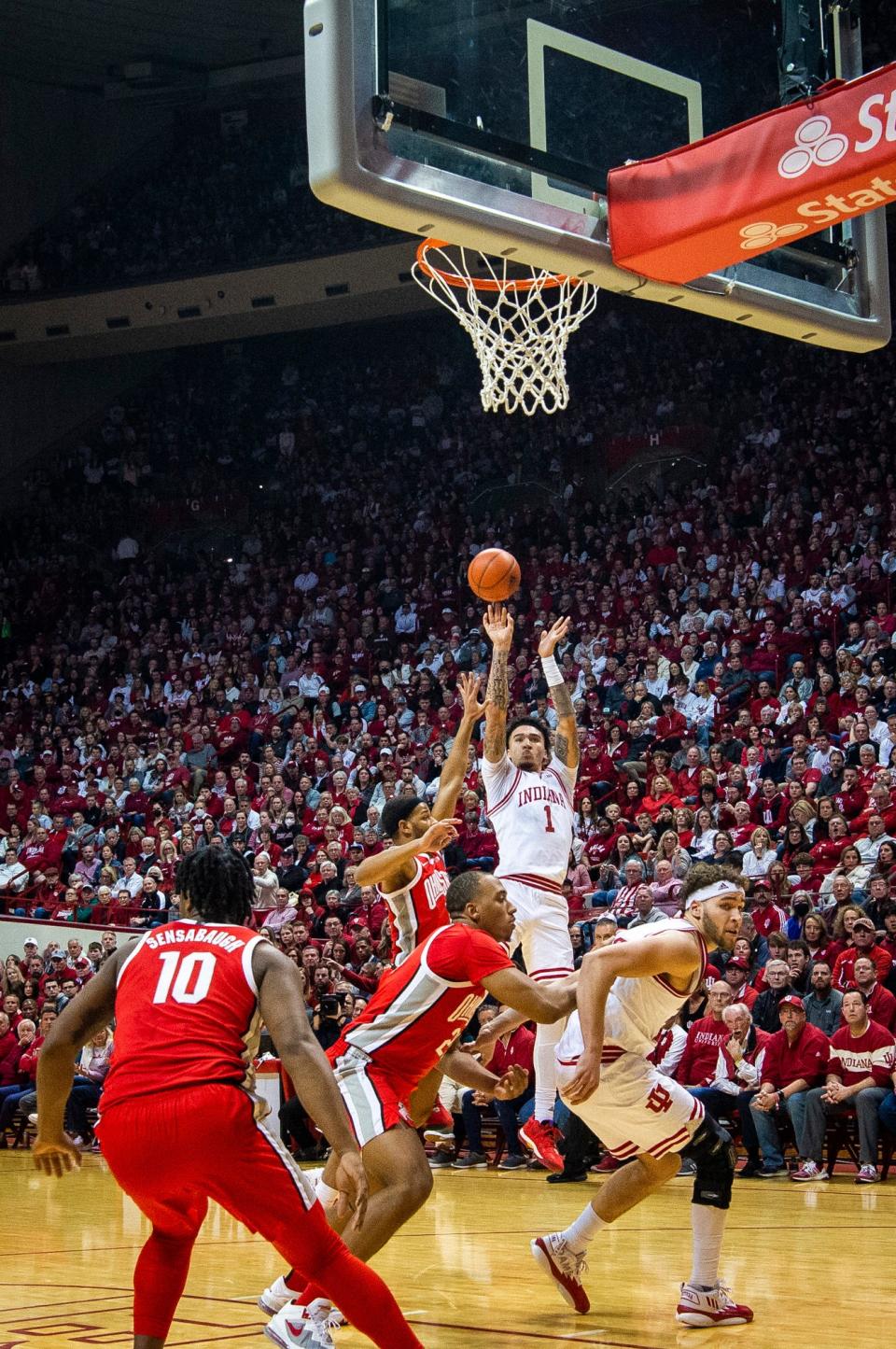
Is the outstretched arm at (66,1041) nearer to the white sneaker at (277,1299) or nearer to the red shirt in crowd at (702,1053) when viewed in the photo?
the white sneaker at (277,1299)

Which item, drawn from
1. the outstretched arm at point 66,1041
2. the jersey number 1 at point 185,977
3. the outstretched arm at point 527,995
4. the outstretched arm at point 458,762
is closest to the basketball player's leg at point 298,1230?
the jersey number 1 at point 185,977

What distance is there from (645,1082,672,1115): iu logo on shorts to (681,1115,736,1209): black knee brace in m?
0.22

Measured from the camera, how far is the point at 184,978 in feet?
14.9

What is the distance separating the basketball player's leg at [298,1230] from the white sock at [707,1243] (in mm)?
2058

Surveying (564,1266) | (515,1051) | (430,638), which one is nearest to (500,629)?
(564,1266)

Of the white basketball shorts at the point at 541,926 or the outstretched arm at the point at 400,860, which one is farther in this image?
the white basketball shorts at the point at 541,926

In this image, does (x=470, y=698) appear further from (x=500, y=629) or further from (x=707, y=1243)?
(x=707, y=1243)

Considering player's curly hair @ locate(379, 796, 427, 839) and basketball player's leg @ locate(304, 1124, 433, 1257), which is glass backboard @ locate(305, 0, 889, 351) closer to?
player's curly hair @ locate(379, 796, 427, 839)

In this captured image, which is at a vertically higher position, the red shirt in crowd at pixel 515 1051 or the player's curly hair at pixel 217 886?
the player's curly hair at pixel 217 886

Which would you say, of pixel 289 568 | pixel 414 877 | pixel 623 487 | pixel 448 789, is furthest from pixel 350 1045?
pixel 289 568

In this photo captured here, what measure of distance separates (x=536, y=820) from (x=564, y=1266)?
2.95 m

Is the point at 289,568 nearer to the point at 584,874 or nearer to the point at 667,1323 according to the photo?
the point at 584,874

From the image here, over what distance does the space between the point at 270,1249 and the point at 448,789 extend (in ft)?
9.34

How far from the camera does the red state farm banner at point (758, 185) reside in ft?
21.8
